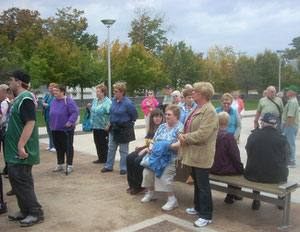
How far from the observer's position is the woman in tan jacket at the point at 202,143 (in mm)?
4199

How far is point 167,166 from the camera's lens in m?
5.00

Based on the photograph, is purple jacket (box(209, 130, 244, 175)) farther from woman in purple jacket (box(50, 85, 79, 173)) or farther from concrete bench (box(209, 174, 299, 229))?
woman in purple jacket (box(50, 85, 79, 173))

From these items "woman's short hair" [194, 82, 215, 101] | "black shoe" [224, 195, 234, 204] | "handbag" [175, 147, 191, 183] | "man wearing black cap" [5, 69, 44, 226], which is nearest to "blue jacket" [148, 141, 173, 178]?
"handbag" [175, 147, 191, 183]

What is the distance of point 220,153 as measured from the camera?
4.83 metres

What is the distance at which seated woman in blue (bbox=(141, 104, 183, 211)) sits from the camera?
16.3ft

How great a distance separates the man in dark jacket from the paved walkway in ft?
2.06

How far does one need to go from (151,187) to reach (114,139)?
205 centimetres

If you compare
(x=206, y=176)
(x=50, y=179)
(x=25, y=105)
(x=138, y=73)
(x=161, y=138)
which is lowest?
(x=50, y=179)

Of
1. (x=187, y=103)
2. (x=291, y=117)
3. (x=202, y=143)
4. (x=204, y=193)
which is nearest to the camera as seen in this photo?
(x=202, y=143)

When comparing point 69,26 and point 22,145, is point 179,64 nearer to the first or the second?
point 69,26

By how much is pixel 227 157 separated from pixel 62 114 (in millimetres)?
3835

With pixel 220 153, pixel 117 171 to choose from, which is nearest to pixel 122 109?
pixel 117 171

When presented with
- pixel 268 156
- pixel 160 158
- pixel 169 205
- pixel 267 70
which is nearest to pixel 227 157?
pixel 268 156

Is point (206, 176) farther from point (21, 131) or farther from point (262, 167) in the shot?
point (21, 131)
